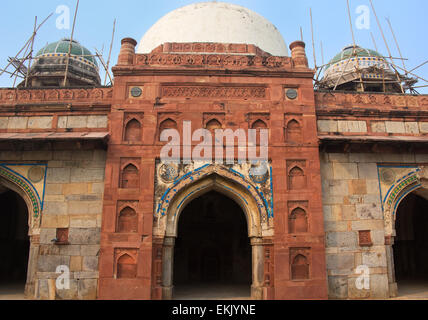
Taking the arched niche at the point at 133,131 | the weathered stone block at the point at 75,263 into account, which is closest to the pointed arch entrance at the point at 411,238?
the arched niche at the point at 133,131

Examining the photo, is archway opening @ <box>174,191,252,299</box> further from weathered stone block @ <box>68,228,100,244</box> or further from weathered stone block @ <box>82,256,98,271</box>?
weathered stone block @ <box>68,228,100,244</box>

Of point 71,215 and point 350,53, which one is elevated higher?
point 350,53

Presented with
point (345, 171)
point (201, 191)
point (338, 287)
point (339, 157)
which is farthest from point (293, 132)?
point (338, 287)

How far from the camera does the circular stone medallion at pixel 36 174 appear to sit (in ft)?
29.4

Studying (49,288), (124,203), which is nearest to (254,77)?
(124,203)

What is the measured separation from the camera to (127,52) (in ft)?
31.5

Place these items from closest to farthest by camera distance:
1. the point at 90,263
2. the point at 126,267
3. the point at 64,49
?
the point at 126,267, the point at 90,263, the point at 64,49

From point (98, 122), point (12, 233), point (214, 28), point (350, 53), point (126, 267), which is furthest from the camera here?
point (350, 53)

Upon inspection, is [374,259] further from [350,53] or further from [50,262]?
[350,53]

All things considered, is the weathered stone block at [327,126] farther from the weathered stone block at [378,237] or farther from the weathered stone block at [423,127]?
the weathered stone block at [378,237]

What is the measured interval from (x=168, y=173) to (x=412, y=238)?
9430mm

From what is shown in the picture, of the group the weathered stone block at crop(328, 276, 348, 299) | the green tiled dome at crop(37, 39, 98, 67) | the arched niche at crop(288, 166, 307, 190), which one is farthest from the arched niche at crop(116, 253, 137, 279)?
the green tiled dome at crop(37, 39, 98, 67)

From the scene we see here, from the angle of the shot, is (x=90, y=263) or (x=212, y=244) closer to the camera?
(x=90, y=263)
